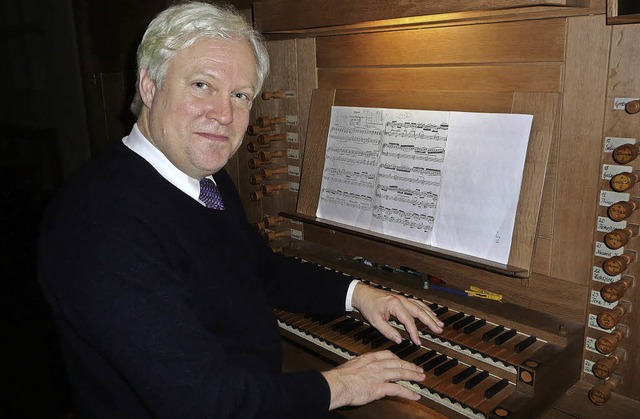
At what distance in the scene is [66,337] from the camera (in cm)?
116

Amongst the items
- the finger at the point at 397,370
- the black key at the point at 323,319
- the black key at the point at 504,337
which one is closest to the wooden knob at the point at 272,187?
the black key at the point at 323,319

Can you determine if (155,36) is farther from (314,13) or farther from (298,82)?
(298,82)

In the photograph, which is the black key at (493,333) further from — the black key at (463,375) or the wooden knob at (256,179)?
the wooden knob at (256,179)

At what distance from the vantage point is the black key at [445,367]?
4.99ft

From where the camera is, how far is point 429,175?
1744mm

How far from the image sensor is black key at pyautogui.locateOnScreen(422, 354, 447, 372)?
1552 mm

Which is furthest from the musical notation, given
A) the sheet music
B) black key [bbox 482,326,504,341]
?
black key [bbox 482,326,504,341]

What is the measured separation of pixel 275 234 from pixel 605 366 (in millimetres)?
1411

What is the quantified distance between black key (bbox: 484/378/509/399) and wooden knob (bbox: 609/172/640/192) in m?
0.60

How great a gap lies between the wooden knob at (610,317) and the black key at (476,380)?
0.34 m

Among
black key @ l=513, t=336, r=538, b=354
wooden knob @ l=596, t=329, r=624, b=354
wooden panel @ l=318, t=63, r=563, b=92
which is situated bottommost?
black key @ l=513, t=336, r=538, b=354

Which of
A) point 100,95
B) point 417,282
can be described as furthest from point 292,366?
point 100,95

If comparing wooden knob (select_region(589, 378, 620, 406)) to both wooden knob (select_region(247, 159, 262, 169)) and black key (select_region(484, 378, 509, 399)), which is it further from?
wooden knob (select_region(247, 159, 262, 169))

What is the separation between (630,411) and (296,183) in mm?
1479
